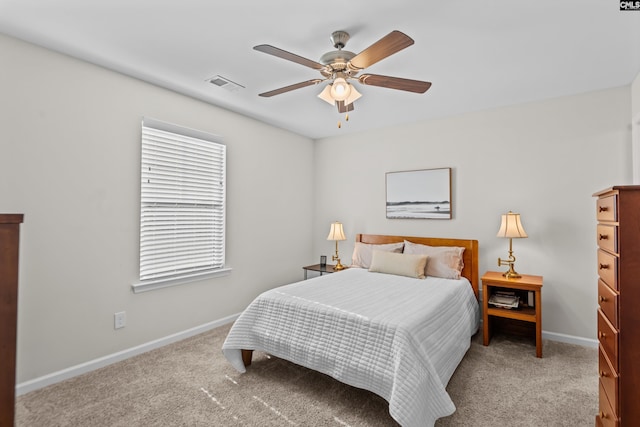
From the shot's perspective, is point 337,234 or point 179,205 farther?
point 337,234

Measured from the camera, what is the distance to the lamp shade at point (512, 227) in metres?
3.21

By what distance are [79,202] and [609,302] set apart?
3.52m

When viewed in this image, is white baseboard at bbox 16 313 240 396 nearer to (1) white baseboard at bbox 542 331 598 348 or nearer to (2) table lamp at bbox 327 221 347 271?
(2) table lamp at bbox 327 221 347 271

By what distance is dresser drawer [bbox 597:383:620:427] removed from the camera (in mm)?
1521

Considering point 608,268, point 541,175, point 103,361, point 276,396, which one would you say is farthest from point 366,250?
point 103,361

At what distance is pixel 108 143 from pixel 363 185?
306cm

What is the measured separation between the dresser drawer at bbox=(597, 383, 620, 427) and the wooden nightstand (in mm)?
1136

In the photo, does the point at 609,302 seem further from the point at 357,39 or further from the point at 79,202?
the point at 79,202

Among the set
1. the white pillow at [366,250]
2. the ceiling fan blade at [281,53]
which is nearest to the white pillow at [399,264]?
the white pillow at [366,250]

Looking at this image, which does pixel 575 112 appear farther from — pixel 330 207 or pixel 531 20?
pixel 330 207

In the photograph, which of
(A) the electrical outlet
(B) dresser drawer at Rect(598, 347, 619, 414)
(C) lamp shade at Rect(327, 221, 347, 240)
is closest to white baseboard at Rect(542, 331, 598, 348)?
(B) dresser drawer at Rect(598, 347, 619, 414)

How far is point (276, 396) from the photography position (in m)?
2.28

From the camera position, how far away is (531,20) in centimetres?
201

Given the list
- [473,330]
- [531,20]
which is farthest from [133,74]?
[473,330]
